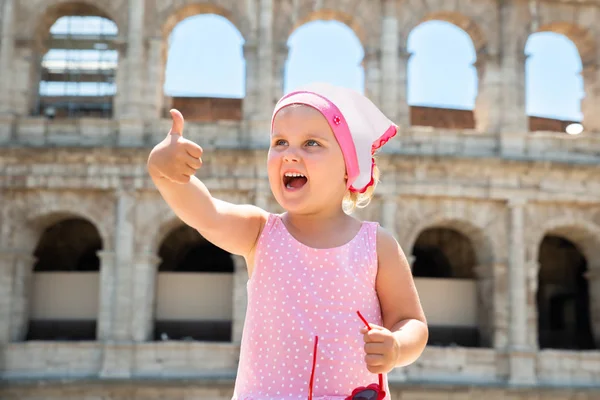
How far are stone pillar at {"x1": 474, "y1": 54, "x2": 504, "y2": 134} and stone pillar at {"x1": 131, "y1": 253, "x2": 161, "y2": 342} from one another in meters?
7.09

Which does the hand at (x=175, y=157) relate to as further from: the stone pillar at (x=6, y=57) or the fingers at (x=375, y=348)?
the stone pillar at (x=6, y=57)

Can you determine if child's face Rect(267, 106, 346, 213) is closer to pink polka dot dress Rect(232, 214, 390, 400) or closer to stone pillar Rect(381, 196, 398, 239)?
pink polka dot dress Rect(232, 214, 390, 400)

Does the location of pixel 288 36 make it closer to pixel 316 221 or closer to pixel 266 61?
pixel 266 61

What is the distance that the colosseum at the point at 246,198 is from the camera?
14.4 m

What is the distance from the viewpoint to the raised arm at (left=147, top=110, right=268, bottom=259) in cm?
238

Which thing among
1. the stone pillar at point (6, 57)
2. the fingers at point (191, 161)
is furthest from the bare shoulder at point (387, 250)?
the stone pillar at point (6, 57)

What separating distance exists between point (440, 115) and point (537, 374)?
7.51 metres

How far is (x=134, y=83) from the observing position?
15.3 metres

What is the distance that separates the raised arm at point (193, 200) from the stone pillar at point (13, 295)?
13.1 meters

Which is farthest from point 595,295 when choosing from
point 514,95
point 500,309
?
point 514,95

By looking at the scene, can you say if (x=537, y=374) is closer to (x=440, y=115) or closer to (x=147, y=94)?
(x=440, y=115)

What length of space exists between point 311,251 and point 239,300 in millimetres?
12146

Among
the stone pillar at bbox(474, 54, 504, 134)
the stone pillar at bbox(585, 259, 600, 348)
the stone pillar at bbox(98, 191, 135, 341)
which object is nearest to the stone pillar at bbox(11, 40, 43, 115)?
the stone pillar at bbox(98, 191, 135, 341)

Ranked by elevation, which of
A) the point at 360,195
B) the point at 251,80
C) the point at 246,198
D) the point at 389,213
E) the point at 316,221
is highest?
the point at 251,80
